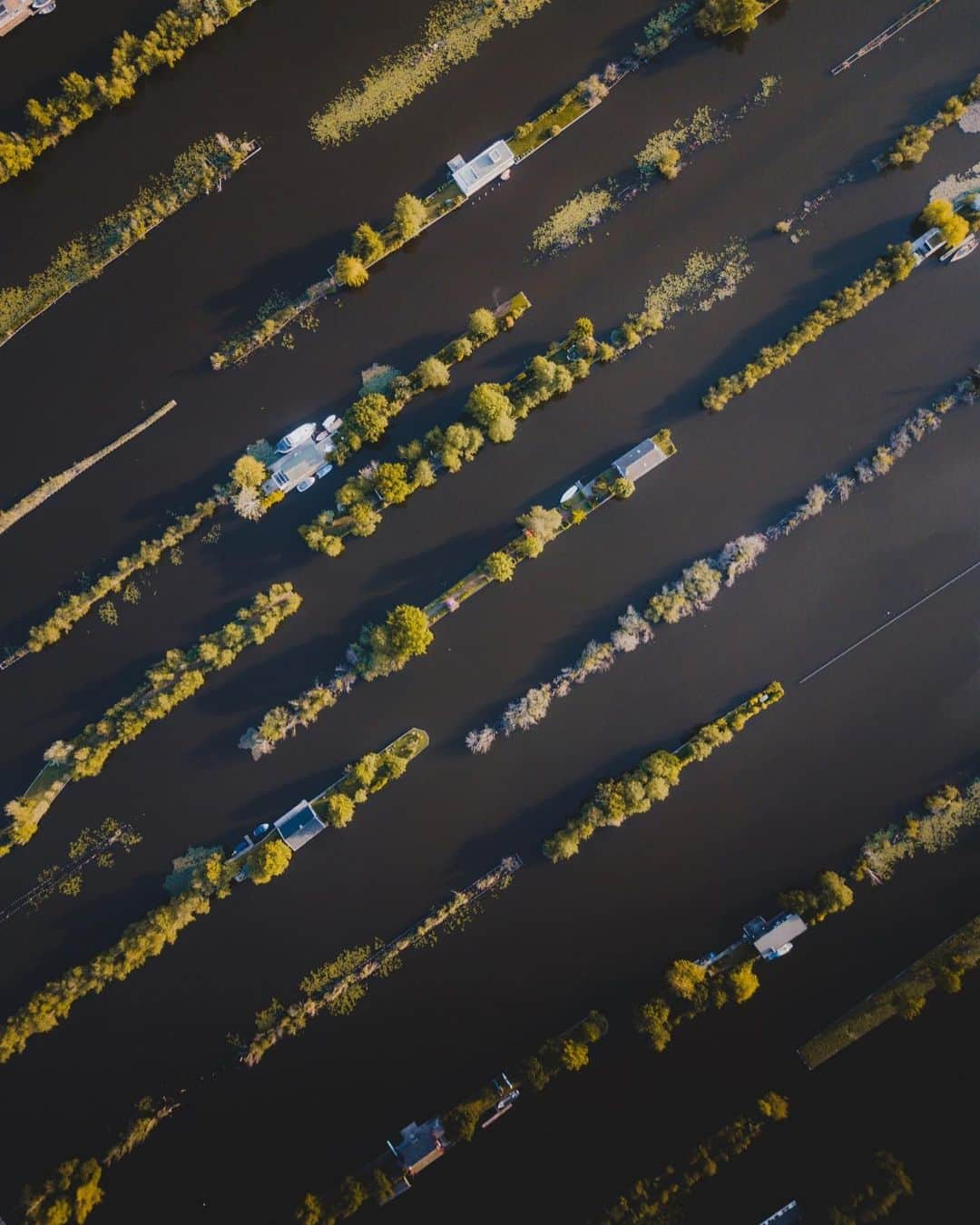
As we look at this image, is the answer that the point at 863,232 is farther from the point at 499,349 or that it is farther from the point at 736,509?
the point at 499,349

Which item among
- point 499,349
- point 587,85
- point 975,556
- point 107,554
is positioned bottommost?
point 975,556

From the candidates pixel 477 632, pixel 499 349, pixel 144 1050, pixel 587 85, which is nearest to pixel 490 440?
A: pixel 499 349

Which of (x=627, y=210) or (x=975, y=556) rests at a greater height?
(x=627, y=210)

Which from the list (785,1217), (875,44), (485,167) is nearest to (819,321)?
(875,44)

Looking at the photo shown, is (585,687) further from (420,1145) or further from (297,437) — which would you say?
(420,1145)

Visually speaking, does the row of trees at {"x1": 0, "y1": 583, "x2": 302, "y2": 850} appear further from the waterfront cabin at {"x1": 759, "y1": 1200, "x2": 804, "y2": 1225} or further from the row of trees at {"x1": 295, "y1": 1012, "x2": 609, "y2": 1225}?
the waterfront cabin at {"x1": 759, "y1": 1200, "x2": 804, "y2": 1225}

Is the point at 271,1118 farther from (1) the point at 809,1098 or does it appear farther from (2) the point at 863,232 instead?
(2) the point at 863,232
